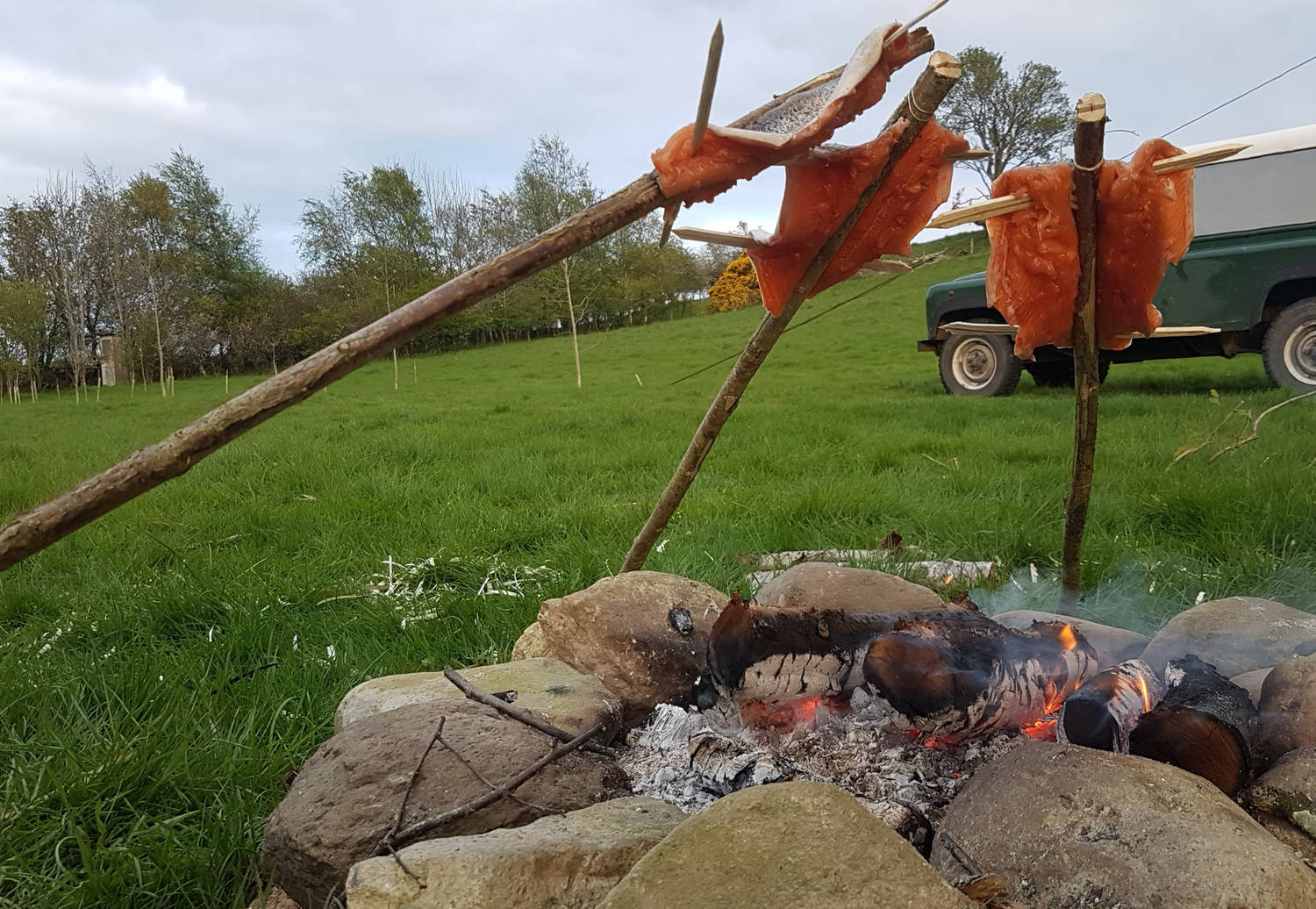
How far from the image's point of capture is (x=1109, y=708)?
159 centimetres

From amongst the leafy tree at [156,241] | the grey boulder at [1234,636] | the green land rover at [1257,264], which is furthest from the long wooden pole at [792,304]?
the leafy tree at [156,241]

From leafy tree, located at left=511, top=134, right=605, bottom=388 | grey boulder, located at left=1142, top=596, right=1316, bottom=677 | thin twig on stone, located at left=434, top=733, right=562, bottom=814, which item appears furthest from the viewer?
leafy tree, located at left=511, top=134, right=605, bottom=388

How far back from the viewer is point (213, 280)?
3064 centimetres

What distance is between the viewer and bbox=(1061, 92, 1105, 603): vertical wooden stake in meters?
1.76

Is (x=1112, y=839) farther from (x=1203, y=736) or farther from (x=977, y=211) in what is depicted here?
(x=977, y=211)

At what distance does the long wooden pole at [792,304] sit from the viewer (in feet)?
5.31

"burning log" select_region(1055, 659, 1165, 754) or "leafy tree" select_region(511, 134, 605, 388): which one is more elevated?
"leafy tree" select_region(511, 134, 605, 388)

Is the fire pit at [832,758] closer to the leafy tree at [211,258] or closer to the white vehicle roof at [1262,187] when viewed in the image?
the white vehicle roof at [1262,187]

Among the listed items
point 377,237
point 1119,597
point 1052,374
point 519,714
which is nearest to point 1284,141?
point 1052,374

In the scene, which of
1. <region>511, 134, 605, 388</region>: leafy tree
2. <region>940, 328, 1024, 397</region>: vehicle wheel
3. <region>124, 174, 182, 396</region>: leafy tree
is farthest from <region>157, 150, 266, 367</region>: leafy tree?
<region>940, 328, 1024, 397</region>: vehicle wheel

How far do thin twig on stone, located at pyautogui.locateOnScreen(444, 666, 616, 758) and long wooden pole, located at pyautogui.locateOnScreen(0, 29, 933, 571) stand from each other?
905mm

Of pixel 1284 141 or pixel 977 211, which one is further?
pixel 1284 141

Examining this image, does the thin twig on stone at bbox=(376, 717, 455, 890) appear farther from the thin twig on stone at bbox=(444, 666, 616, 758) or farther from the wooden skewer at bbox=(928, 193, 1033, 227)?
the wooden skewer at bbox=(928, 193, 1033, 227)

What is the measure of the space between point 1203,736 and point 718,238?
1.33 metres
